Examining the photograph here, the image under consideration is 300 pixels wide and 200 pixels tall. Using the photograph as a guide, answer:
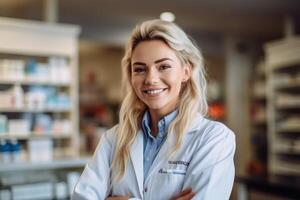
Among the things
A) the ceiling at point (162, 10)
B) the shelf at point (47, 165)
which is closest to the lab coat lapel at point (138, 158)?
the shelf at point (47, 165)

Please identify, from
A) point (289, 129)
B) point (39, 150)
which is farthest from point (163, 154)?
point (289, 129)

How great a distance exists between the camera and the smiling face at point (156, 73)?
1400mm

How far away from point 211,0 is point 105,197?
3693mm

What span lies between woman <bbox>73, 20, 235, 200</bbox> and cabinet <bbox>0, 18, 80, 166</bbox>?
2.71 m

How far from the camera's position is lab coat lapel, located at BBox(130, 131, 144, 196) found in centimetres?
139

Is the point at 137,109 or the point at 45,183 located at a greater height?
the point at 137,109

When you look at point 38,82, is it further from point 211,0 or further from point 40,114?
point 211,0

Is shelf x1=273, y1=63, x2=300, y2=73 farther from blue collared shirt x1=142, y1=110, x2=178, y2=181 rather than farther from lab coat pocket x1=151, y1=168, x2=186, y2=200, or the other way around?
lab coat pocket x1=151, y1=168, x2=186, y2=200

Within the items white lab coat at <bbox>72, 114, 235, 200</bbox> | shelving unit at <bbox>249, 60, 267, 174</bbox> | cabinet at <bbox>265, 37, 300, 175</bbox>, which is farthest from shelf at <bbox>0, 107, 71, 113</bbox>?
shelving unit at <bbox>249, 60, 267, 174</bbox>

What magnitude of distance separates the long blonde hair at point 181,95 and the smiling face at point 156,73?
3cm

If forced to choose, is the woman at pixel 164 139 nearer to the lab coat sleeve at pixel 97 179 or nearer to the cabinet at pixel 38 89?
the lab coat sleeve at pixel 97 179

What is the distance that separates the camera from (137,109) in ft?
5.23

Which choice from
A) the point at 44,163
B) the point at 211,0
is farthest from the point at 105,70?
the point at 44,163

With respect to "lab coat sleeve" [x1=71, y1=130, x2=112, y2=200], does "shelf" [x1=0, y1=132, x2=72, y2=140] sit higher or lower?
lower
